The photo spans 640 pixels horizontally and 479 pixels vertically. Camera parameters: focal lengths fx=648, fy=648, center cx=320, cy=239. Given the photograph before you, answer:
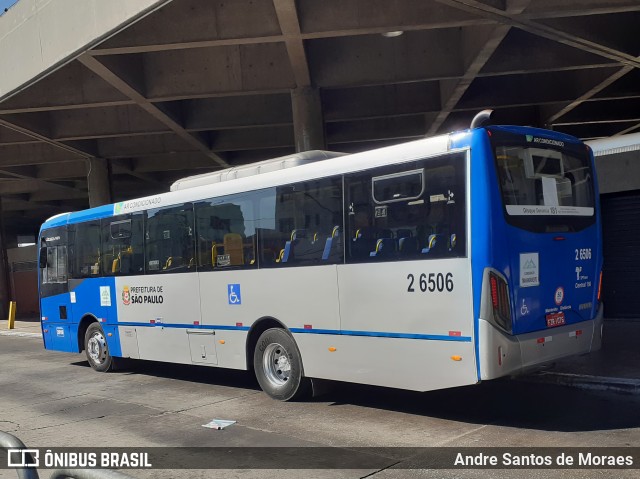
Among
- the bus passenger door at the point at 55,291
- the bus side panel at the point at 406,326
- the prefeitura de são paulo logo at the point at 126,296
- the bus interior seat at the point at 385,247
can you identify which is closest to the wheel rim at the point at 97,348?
the bus passenger door at the point at 55,291

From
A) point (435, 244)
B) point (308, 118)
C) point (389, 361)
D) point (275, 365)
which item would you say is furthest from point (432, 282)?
point (308, 118)

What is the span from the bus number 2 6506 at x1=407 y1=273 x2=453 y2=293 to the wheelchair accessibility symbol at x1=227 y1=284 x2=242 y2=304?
10.4 ft

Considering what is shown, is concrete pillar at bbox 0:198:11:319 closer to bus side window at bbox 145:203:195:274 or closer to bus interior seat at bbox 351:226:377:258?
bus side window at bbox 145:203:195:274

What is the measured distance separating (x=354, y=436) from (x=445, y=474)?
161 cm

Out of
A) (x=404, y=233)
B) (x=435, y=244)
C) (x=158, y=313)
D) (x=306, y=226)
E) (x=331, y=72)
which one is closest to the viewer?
(x=435, y=244)

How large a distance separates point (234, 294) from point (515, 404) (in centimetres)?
425

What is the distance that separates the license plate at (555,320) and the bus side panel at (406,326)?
1117mm

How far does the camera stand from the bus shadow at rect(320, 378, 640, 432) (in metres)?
7.28

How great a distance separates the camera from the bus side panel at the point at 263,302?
8445 mm

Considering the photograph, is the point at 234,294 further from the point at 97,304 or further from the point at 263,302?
the point at 97,304

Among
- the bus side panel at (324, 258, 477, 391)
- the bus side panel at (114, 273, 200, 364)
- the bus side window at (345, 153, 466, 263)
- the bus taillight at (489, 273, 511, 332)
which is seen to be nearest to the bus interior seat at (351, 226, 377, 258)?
the bus side window at (345, 153, 466, 263)

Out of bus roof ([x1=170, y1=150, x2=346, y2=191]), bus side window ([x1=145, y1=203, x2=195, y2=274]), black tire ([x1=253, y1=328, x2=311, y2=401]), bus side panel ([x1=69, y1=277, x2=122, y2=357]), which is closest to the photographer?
black tire ([x1=253, y1=328, x2=311, y2=401])

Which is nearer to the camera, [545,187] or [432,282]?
[432,282]

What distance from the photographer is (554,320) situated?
7371mm
